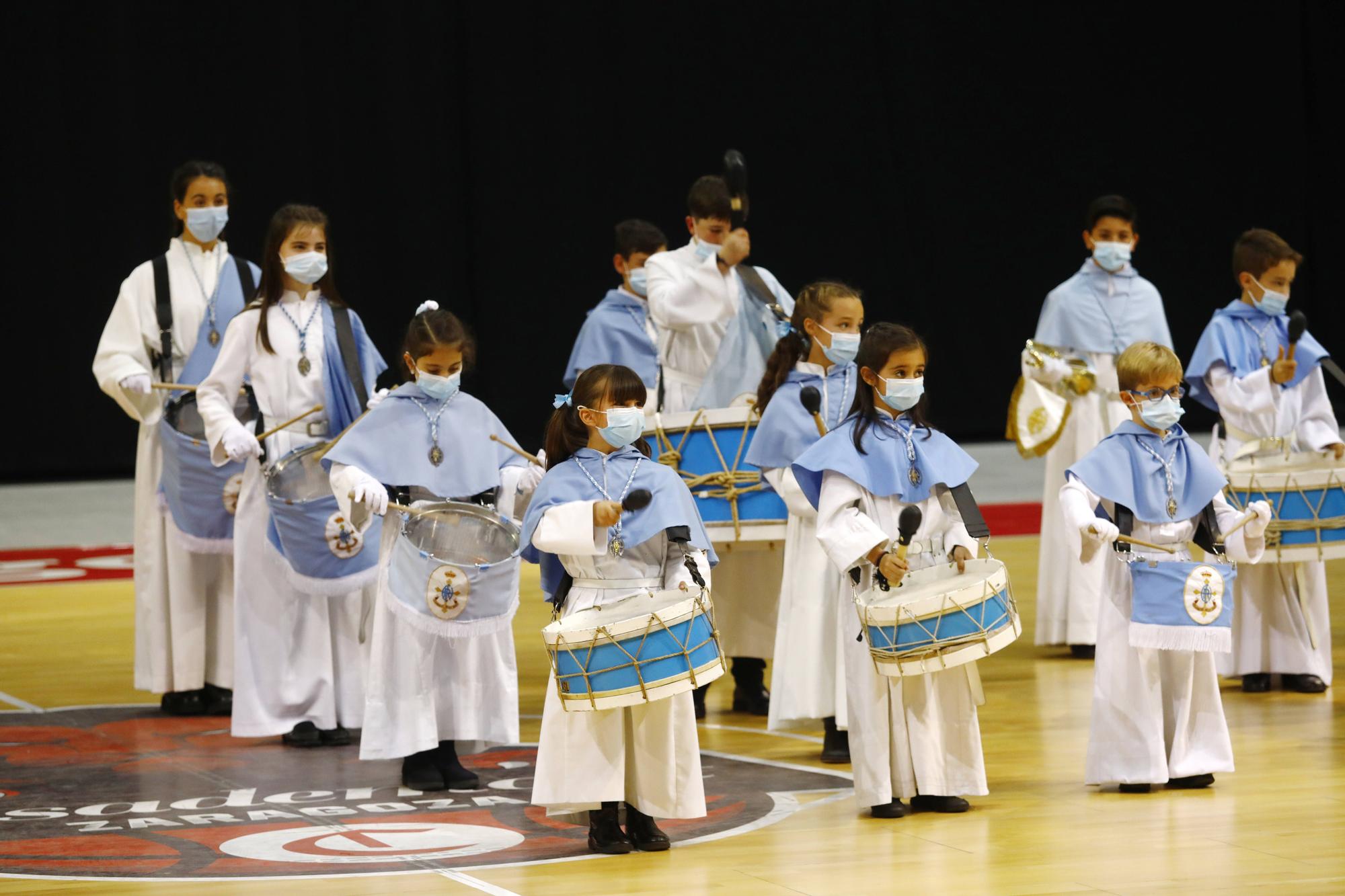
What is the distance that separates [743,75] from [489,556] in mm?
10174

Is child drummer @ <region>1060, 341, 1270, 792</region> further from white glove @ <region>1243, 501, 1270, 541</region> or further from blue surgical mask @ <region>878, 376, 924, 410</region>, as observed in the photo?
blue surgical mask @ <region>878, 376, 924, 410</region>

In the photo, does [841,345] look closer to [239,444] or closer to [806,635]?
[806,635]

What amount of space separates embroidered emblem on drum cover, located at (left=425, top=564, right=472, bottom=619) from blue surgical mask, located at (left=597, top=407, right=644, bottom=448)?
90 centimetres

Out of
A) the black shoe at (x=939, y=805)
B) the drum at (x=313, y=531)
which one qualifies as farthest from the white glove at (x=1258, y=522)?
the drum at (x=313, y=531)

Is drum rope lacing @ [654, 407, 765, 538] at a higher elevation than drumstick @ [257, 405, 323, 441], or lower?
Result: lower

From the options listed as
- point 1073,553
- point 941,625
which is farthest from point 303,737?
point 1073,553

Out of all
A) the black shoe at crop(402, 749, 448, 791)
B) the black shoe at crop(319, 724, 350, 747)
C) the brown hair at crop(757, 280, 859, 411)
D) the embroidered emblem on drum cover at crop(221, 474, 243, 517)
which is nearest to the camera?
the black shoe at crop(402, 749, 448, 791)

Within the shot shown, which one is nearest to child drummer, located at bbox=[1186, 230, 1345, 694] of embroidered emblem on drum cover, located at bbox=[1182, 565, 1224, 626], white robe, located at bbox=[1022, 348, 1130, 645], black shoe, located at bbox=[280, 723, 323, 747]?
white robe, located at bbox=[1022, 348, 1130, 645]

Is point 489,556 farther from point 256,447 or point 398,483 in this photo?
point 256,447

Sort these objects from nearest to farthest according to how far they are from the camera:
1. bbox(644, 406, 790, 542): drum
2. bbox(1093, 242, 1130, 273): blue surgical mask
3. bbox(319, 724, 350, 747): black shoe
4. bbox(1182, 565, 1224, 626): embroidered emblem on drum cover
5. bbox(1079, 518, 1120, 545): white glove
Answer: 1. bbox(1079, 518, 1120, 545): white glove
2. bbox(1182, 565, 1224, 626): embroidered emblem on drum cover
3. bbox(644, 406, 790, 542): drum
4. bbox(319, 724, 350, 747): black shoe
5. bbox(1093, 242, 1130, 273): blue surgical mask

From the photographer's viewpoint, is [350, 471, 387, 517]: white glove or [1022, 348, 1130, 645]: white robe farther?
[1022, 348, 1130, 645]: white robe

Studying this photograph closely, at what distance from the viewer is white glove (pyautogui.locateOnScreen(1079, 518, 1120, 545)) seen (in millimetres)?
5066

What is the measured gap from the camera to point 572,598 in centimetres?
489

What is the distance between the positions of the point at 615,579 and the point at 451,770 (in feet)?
3.90
